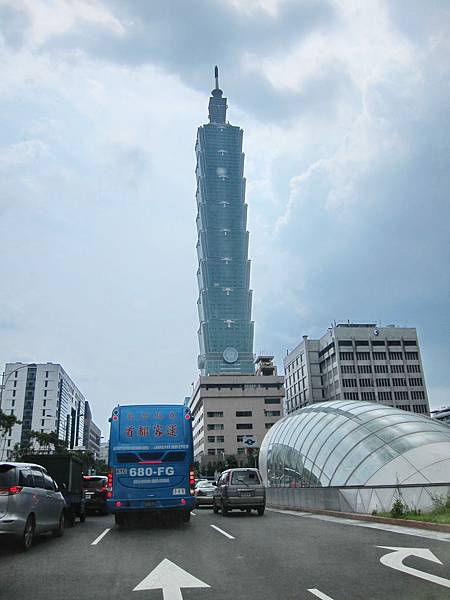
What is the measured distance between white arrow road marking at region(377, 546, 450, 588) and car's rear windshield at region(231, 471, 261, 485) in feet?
37.7

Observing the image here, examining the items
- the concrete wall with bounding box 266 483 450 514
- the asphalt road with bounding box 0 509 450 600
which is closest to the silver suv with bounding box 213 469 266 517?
the concrete wall with bounding box 266 483 450 514

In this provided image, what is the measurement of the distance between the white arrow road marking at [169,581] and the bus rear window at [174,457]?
294 inches

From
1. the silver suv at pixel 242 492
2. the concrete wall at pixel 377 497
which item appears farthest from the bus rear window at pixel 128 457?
the concrete wall at pixel 377 497

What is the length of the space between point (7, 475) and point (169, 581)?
5.15 meters

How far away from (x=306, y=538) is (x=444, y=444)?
15.7 metres

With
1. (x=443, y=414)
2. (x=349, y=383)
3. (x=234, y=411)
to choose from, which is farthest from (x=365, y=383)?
(x=443, y=414)

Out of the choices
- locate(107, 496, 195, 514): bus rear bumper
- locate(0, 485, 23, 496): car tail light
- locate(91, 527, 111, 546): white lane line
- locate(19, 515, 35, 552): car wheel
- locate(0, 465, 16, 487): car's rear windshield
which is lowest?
locate(91, 527, 111, 546): white lane line

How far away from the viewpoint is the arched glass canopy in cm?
2378

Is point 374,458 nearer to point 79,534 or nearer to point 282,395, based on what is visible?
point 79,534

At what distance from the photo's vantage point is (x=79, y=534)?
576 inches

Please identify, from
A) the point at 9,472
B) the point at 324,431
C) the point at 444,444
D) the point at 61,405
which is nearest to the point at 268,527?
the point at 9,472

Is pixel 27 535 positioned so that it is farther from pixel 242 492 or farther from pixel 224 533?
pixel 242 492

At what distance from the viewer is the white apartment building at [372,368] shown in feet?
368

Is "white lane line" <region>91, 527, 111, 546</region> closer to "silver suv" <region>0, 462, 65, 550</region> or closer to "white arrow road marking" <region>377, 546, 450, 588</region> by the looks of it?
"silver suv" <region>0, 462, 65, 550</region>
